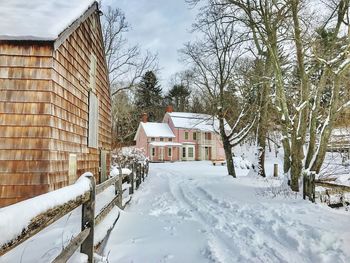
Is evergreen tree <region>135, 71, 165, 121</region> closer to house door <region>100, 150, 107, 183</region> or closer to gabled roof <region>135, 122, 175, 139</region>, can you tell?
gabled roof <region>135, 122, 175, 139</region>

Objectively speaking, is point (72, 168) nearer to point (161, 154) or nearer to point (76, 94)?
point (76, 94)

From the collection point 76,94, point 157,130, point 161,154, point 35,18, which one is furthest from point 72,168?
point 157,130

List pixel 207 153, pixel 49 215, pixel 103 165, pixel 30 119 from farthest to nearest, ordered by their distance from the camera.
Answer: pixel 207 153, pixel 103 165, pixel 30 119, pixel 49 215

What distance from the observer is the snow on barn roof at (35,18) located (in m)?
7.90

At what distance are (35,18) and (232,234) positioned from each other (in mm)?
7070

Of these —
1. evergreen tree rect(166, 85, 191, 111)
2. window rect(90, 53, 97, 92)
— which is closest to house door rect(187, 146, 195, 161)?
evergreen tree rect(166, 85, 191, 111)

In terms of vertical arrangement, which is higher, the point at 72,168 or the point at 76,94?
the point at 76,94

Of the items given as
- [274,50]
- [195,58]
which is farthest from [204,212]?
[195,58]

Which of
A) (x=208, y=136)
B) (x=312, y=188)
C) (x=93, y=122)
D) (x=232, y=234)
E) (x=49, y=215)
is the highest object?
(x=208, y=136)

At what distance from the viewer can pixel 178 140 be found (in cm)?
4916

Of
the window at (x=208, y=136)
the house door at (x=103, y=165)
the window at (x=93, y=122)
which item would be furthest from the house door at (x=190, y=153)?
the window at (x=93, y=122)

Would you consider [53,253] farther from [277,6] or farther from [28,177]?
[277,6]

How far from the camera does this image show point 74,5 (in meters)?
9.54

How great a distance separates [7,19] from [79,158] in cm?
466
